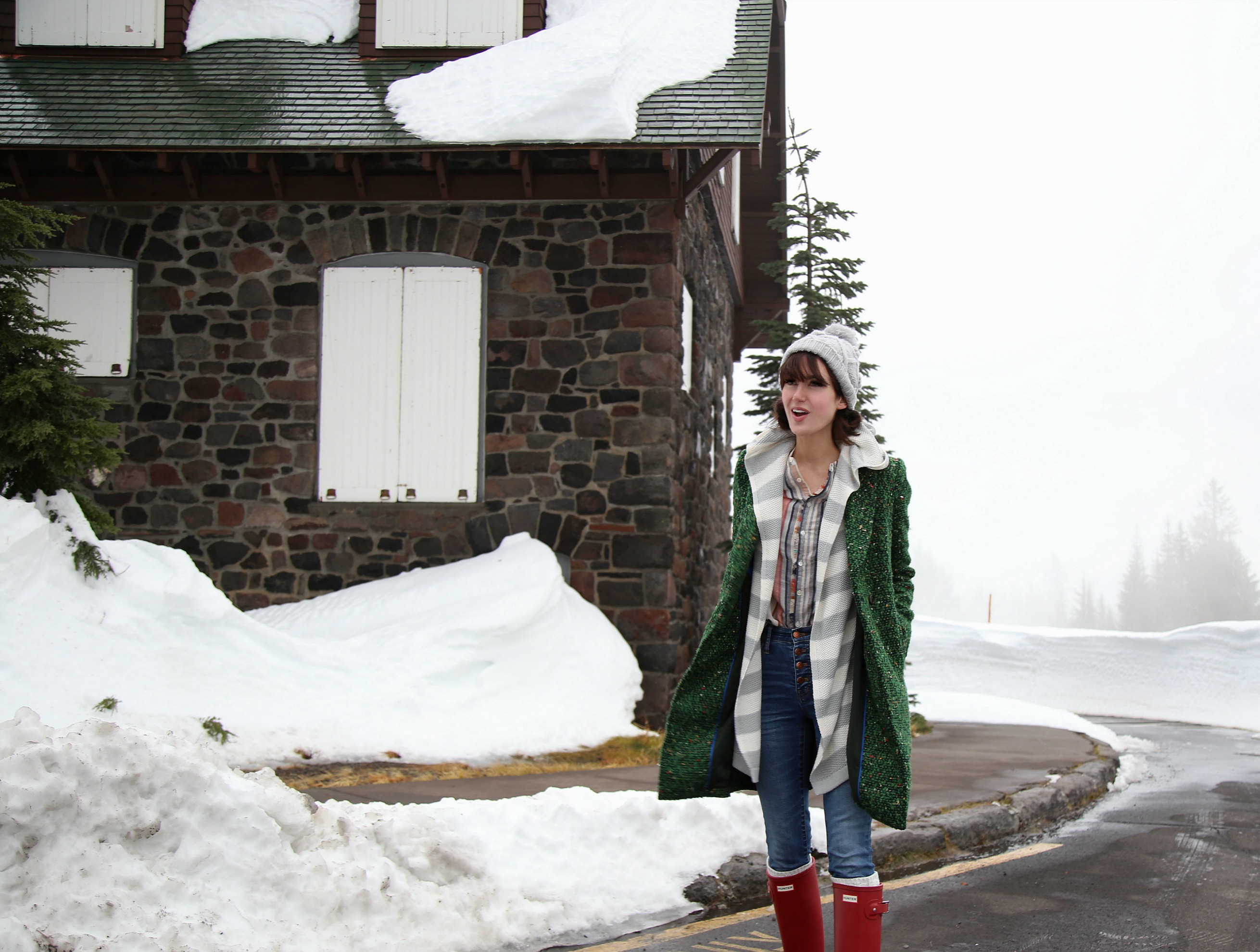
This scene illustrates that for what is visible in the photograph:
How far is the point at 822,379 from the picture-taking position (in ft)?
10.7

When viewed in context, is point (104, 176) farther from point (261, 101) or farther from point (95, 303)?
point (261, 101)

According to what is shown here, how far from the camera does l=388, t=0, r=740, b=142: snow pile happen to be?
34.1 feet

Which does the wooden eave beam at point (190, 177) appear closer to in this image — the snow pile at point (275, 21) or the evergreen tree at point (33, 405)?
the snow pile at point (275, 21)

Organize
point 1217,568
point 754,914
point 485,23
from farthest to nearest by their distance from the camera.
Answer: point 1217,568 < point 485,23 < point 754,914

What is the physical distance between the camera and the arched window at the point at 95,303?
11336 mm

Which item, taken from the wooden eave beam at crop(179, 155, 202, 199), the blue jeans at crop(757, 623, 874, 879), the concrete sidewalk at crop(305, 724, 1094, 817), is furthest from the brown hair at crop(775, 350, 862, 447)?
the wooden eave beam at crop(179, 155, 202, 199)

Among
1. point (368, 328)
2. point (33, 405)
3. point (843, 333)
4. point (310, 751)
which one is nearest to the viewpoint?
point (843, 333)

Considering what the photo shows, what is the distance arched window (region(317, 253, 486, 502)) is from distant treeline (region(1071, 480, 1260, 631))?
86.8m

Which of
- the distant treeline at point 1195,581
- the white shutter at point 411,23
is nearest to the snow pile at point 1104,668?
the white shutter at point 411,23

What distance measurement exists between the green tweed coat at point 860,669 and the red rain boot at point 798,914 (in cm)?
27

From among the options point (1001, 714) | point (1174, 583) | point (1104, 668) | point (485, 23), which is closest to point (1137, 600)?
point (1174, 583)

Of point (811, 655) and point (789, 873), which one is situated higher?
point (811, 655)

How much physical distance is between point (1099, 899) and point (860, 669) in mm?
2565

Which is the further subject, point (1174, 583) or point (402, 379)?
point (1174, 583)
